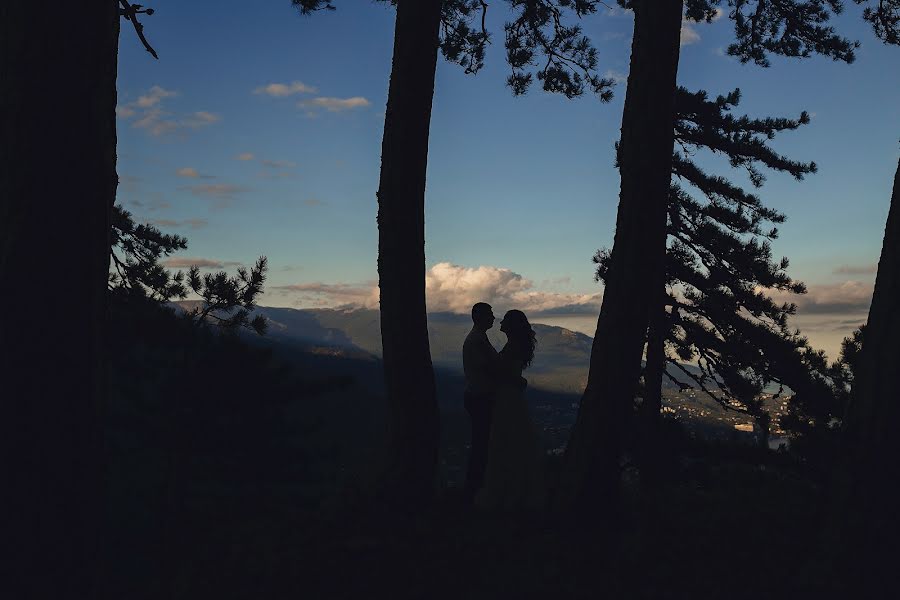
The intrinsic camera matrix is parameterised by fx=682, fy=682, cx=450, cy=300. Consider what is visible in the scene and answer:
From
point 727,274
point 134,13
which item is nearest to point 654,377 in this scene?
point 727,274

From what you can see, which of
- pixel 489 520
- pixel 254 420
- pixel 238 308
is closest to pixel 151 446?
pixel 254 420

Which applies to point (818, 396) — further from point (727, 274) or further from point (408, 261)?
point (408, 261)

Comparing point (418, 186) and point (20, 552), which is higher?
point (418, 186)

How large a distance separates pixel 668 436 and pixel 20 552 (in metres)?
8.63

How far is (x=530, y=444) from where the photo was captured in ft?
20.6

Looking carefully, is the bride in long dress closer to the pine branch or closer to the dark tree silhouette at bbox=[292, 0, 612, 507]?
the dark tree silhouette at bbox=[292, 0, 612, 507]

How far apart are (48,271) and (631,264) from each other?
3927 mm

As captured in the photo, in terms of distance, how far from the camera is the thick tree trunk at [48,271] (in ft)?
Answer: 9.75

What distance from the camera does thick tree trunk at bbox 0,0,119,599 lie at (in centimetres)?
297

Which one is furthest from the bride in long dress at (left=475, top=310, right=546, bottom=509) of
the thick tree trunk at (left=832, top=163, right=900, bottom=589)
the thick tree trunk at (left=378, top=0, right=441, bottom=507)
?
the thick tree trunk at (left=832, top=163, right=900, bottom=589)

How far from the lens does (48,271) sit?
2982 mm

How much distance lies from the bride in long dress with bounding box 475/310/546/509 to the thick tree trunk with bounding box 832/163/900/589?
112 inches

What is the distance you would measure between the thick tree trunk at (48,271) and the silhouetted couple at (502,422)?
370 cm

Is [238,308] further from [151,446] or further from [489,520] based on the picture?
[151,446]
